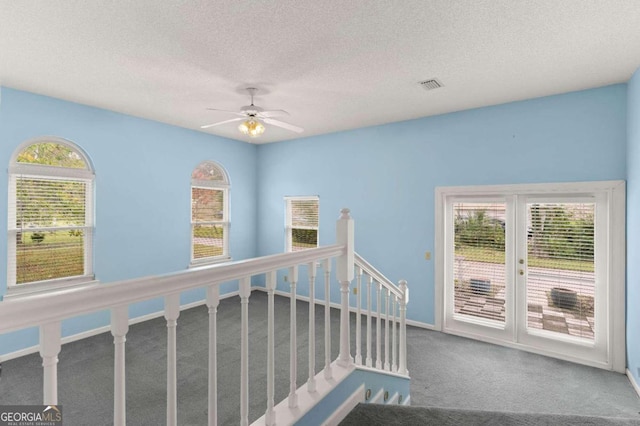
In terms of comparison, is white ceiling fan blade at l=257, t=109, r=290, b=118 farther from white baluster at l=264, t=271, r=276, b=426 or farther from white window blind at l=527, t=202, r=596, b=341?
white window blind at l=527, t=202, r=596, b=341

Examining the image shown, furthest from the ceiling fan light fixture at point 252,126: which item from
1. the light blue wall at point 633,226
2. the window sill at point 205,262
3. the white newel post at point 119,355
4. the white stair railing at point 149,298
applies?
the light blue wall at point 633,226

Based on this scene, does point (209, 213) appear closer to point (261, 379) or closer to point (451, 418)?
point (261, 379)

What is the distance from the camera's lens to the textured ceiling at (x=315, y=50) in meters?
2.12

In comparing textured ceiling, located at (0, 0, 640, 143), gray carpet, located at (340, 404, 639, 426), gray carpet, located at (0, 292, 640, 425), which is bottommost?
gray carpet, located at (0, 292, 640, 425)

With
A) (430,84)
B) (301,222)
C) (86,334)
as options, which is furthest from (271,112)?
(86,334)

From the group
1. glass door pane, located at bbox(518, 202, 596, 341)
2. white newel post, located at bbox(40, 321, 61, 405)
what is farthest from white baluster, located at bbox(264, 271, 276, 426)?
glass door pane, located at bbox(518, 202, 596, 341)

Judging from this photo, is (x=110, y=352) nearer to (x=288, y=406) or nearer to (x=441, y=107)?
(x=288, y=406)

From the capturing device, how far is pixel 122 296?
2.90 feet

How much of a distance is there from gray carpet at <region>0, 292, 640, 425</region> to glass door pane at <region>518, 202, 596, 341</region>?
0.44 m

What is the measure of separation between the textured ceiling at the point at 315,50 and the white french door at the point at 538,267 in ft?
3.97

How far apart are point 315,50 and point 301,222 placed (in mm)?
3634

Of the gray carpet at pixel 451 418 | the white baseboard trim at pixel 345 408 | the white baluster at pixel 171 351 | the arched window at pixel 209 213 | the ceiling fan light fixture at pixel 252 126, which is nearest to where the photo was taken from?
the white baluster at pixel 171 351

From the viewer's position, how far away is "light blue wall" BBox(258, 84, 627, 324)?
11.2 ft

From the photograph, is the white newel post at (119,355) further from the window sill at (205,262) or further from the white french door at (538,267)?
the window sill at (205,262)
